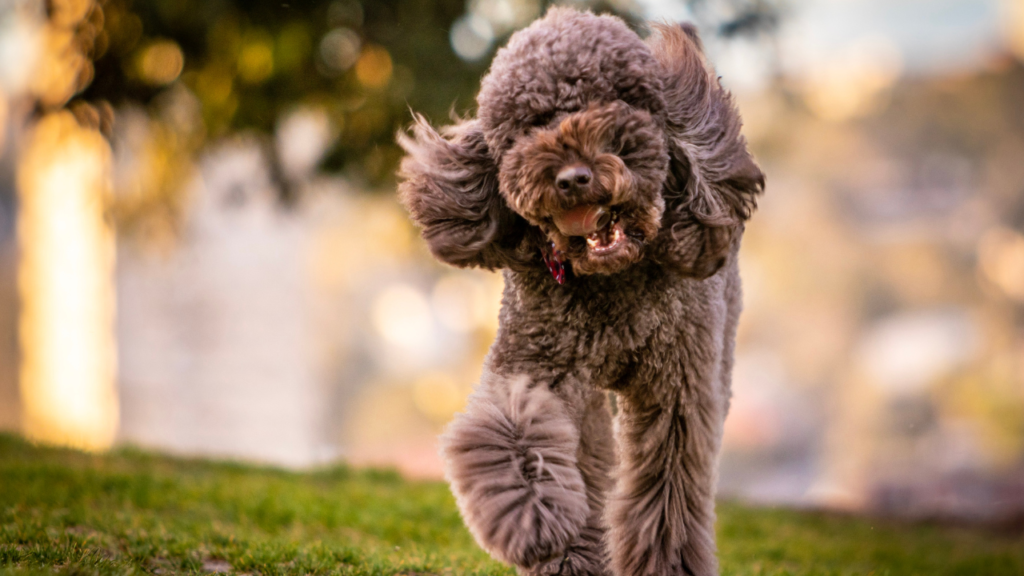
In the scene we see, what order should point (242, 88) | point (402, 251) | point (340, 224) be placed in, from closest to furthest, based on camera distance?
point (242, 88) < point (402, 251) < point (340, 224)

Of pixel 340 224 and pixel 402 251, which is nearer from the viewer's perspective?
pixel 402 251

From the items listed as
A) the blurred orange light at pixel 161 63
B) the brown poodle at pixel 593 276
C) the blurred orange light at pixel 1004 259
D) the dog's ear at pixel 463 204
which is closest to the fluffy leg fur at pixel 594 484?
the brown poodle at pixel 593 276

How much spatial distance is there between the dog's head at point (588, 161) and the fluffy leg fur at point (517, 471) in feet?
1.55

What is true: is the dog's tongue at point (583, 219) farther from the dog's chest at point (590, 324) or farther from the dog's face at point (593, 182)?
the dog's chest at point (590, 324)

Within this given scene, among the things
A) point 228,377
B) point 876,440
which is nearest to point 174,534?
point 228,377

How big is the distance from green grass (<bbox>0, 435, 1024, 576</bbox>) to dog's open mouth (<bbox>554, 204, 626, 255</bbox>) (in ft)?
5.53

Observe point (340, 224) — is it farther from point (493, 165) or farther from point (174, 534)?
point (493, 165)

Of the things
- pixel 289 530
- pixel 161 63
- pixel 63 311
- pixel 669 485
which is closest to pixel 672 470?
pixel 669 485

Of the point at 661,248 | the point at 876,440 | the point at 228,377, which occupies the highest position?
the point at 876,440

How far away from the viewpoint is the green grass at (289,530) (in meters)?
3.73

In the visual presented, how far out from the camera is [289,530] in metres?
4.96

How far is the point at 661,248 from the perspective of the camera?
2.91 metres

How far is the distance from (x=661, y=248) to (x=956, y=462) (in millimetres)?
14075

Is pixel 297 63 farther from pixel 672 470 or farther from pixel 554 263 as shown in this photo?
pixel 672 470
